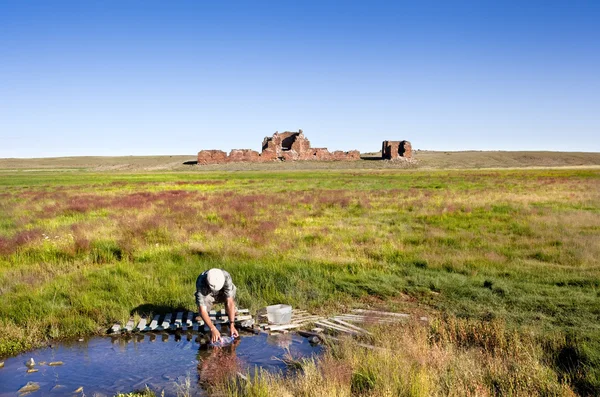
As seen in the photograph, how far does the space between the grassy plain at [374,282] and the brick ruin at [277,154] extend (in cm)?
7334

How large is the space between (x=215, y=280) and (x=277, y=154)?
87782mm

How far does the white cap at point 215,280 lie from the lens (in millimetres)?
7191

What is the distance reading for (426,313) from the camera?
8648mm

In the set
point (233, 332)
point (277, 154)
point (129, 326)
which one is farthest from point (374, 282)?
point (277, 154)

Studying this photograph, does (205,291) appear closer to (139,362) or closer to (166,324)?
(166,324)

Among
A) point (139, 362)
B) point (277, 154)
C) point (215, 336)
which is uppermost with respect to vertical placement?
point (277, 154)

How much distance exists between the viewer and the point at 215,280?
7.22 meters

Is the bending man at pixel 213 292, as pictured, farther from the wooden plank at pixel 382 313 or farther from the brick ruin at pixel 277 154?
the brick ruin at pixel 277 154

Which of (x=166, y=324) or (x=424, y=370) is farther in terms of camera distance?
(x=166, y=324)

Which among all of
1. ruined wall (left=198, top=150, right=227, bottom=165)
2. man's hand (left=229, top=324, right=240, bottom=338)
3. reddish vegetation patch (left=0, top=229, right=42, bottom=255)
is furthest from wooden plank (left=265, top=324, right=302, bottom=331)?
ruined wall (left=198, top=150, right=227, bottom=165)

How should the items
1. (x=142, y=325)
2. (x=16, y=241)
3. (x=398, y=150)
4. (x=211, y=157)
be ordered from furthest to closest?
1. (x=398, y=150)
2. (x=211, y=157)
3. (x=16, y=241)
4. (x=142, y=325)

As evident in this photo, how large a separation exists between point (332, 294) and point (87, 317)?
4.64m

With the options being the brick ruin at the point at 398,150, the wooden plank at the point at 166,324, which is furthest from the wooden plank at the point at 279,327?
the brick ruin at the point at 398,150

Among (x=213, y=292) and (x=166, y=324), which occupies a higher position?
(x=213, y=292)
